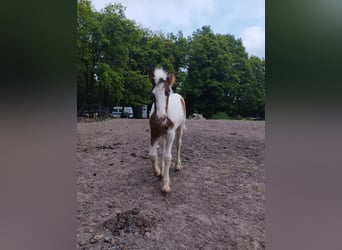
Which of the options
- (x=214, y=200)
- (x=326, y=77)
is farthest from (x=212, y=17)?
(x=214, y=200)

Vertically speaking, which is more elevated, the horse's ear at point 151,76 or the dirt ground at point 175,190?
the horse's ear at point 151,76

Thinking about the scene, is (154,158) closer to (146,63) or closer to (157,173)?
(157,173)

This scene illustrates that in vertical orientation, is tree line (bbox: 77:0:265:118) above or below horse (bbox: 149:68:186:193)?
above

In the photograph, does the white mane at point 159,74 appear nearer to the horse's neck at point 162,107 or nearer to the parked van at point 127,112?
the horse's neck at point 162,107

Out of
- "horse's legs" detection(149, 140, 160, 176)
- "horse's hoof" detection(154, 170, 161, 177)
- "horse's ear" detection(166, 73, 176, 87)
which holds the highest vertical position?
"horse's ear" detection(166, 73, 176, 87)

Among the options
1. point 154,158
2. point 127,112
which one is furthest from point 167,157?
point 127,112

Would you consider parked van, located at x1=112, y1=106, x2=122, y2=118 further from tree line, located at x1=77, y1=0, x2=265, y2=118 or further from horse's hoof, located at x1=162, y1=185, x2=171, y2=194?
horse's hoof, located at x1=162, y1=185, x2=171, y2=194

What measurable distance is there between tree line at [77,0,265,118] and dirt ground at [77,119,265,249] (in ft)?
0.41

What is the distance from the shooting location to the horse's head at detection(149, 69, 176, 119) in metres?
1.40

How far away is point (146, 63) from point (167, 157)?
53cm

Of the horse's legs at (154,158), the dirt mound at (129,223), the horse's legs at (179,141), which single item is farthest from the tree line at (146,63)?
the dirt mound at (129,223)

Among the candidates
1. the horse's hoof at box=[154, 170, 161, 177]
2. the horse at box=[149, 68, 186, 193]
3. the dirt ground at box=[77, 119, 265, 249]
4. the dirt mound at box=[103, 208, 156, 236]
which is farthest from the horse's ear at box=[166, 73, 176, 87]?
the dirt mound at box=[103, 208, 156, 236]

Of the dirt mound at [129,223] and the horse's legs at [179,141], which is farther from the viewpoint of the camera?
the horse's legs at [179,141]

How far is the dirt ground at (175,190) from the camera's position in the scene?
4.39 ft
